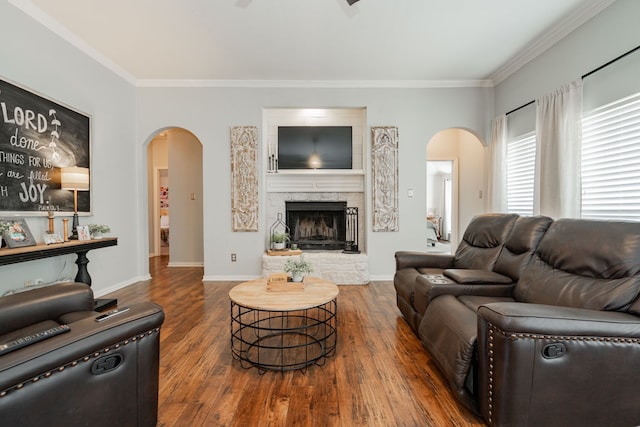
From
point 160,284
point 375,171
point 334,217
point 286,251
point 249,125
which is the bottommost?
point 160,284

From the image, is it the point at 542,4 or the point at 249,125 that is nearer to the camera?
the point at 542,4

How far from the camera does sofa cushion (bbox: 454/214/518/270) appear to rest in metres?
2.70

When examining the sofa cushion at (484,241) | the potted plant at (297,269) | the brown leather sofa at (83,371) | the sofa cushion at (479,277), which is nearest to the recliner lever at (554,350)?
the sofa cushion at (479,277)

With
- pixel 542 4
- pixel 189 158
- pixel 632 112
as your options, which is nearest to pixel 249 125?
pixel 189 158

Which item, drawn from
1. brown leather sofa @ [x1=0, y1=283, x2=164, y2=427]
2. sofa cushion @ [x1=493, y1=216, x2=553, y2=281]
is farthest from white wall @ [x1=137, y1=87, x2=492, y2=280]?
brown leather sofa @ [x1=0, y1=283, x2=164, y2=427]

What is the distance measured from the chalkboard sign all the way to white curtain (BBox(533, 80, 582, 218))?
5.39 metres

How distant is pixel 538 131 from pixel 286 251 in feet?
12.0

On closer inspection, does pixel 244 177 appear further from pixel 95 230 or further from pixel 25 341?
pixel 25 341

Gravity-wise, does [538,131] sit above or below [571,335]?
above

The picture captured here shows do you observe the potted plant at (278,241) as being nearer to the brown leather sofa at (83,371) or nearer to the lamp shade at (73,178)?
the lamp shade at (73,178)

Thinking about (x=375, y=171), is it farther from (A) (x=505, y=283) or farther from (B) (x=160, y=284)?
(B) (x=160, y=284)

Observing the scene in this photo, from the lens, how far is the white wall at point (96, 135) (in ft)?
9.30

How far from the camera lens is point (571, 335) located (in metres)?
1.35

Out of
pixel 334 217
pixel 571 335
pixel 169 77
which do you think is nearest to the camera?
pixel 571 335
